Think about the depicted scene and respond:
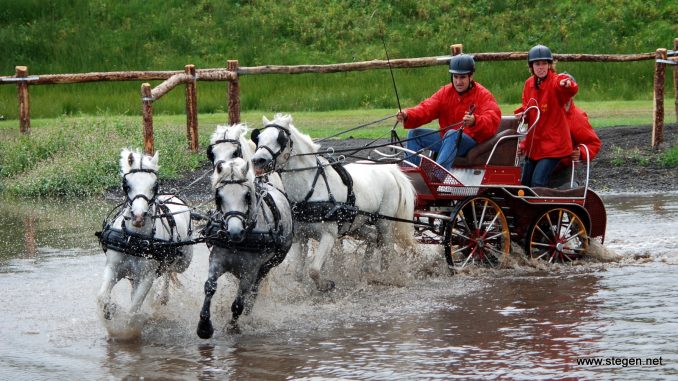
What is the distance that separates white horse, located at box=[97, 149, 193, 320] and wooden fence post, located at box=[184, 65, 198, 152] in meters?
9.07

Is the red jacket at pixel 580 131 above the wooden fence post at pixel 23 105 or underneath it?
underneath

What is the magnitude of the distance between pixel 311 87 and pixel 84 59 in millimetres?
6352

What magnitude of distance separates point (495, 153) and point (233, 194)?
345cm

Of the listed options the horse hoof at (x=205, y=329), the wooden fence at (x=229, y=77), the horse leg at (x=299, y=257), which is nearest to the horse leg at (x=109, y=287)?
the horse hoof at (x=205, y=329)

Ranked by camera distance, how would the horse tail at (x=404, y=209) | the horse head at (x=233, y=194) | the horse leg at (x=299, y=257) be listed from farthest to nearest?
the horse tail at (x=404, y=209), the horse leg at (x=299, y=257), the horse head at (x=233, y=194)

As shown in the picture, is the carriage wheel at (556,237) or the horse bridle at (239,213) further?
the carriage wheel at (556,237)

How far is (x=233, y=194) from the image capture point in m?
8.05

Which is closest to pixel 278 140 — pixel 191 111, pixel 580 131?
pixel 580 131

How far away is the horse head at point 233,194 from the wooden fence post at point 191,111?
9.67m

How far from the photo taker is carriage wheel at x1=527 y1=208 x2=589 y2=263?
10930mm

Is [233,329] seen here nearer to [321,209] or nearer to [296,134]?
[321,209]

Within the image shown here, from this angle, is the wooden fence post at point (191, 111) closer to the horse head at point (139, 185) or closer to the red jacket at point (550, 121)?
the red jacket at point (550, 121)

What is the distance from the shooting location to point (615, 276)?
33.9ft

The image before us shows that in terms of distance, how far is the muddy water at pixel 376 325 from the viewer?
7496mm
